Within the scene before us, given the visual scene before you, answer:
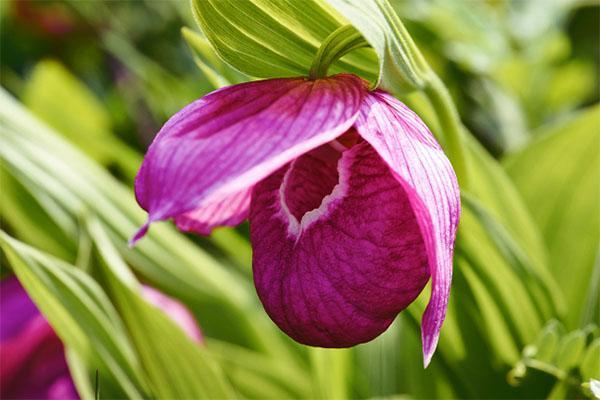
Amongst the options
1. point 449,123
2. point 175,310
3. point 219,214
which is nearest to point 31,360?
point 175,310

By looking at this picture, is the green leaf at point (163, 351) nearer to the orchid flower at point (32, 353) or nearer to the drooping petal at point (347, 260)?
the orchid flower at point (32, 353)

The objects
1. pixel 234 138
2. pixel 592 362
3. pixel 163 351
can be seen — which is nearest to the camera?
pixel 234 138

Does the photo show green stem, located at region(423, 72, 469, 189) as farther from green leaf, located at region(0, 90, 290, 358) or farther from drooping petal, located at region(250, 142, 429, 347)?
green leaf, located at region(0, 90, 290, 358)

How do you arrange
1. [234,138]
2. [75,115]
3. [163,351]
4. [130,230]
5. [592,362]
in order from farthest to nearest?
[75,115] < [130,230] < [163,351] < [592,362] < [234,138]

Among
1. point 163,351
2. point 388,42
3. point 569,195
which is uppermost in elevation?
point 388,42

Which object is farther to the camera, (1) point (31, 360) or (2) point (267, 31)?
(1) point (31, 360)

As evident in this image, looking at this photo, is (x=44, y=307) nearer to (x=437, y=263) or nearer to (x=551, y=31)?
(x=437, y=263)

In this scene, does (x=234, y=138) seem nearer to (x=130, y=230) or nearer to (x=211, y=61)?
(x=211, y=61)
